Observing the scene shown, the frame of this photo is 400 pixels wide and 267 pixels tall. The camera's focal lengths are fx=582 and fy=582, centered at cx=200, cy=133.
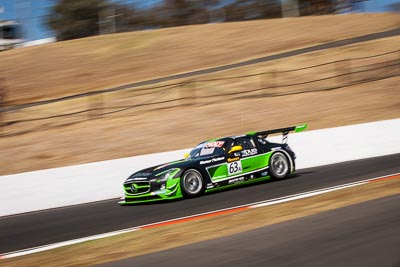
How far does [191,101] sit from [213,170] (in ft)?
40.2

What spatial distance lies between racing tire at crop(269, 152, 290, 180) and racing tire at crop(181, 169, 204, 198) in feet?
6.51

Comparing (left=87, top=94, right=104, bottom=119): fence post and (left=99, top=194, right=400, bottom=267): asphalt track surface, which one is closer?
(left=99, top=194, right=400, bottom=267): asphalt track surface

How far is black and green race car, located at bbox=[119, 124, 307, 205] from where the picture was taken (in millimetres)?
11578

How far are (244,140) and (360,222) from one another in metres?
6.35

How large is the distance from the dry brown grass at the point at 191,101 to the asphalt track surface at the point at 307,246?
11296mm

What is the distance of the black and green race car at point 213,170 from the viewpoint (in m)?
11.6

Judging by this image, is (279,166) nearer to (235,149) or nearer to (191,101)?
(235,149)

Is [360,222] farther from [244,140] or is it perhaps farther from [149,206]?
[244,140]

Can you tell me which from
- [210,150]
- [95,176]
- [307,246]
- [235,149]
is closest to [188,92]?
[95,176]

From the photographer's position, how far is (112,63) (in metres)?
36.0

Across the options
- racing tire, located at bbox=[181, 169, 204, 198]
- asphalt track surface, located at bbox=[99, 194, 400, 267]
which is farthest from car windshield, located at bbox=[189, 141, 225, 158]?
asphalt track surface, located at bbox=[99, 194, 400, 267]

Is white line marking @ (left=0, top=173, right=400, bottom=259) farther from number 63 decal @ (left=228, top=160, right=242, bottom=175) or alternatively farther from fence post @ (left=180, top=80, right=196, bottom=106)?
fence post @ (left=180, top=80, right=196, bottom=106)

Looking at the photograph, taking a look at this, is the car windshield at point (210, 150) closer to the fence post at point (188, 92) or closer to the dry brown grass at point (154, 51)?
the fence post at point (188, 92)

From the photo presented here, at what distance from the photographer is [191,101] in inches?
953
